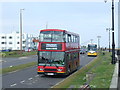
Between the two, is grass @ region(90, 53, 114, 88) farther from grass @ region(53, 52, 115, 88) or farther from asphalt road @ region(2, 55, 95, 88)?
asphalt road @ region(2, 55, 95, 88)

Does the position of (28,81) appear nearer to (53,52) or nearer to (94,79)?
(53,52)

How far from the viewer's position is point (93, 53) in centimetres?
6575

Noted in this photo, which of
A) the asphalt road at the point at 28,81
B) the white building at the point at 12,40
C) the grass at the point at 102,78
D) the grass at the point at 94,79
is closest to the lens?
the grass at the point at 102,78

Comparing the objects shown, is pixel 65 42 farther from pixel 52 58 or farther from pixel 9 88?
pixel 9 88

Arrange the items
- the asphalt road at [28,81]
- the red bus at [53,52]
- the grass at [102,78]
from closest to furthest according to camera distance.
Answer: the grass at [102,78] → the asphalt road at [28,81] → the red bus at [53,52]

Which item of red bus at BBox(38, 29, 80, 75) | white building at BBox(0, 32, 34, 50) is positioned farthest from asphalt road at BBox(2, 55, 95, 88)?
white building at BBox(0, 32, 34, 50)

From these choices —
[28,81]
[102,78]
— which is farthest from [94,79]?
[28,81]

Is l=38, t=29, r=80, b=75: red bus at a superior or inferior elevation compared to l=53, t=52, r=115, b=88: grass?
superior

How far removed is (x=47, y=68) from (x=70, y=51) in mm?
3154

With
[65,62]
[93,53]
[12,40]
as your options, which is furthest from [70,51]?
[12,40]

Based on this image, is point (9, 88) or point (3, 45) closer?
point (9, 88)

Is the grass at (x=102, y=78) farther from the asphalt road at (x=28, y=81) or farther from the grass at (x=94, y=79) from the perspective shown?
the asphalt road at (x=28, y=81)

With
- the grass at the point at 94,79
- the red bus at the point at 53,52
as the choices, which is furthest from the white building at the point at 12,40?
the red bus at the point at 53,52

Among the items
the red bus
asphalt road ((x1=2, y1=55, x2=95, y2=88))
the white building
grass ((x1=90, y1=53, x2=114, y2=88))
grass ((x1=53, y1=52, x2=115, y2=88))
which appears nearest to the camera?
grass ((x1=90, y1=53, x2=114, y2=88))
